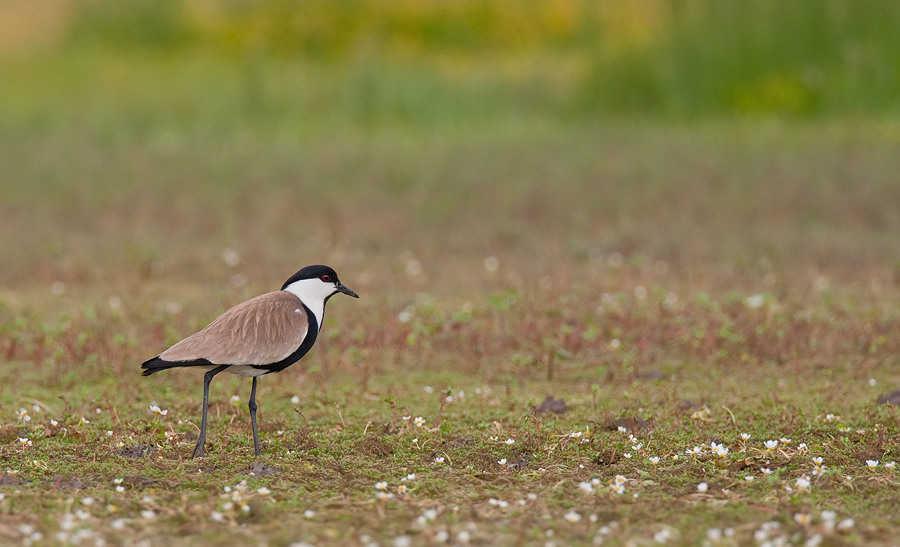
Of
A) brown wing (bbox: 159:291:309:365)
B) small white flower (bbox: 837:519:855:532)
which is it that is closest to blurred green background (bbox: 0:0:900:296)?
brown wing (bbox: 159:291:309:365)

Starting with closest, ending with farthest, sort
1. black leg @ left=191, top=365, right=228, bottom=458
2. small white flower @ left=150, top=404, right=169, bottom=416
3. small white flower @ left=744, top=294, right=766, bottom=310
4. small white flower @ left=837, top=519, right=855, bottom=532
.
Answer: small white flower @ left=837, top=519, right=855, bottom=532 < black leg @ left=191, top=365, right=228, bottom=458 < small white flower @ left=150, top=404, right=169, bottom=416 < small white flower @ left=744, top=294, right=766, bottom=310

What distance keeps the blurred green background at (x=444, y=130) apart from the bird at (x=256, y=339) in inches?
192

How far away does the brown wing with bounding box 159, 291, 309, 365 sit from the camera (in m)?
5.71

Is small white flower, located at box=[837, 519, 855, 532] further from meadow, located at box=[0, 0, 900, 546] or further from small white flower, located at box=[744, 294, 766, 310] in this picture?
small white flower, located at box=[744, 294, 766, 310]

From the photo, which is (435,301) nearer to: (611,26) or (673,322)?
(673,322)

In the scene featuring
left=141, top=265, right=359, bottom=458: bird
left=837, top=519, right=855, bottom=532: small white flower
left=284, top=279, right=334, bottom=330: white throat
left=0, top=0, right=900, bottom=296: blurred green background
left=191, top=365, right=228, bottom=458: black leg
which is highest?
left=0, top=0, right=900, bottom=296: blurred green background

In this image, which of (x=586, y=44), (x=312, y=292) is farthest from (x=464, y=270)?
(x=586, y=44)

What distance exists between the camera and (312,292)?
619 cm

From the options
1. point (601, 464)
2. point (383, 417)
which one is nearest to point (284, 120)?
point (383, 417)

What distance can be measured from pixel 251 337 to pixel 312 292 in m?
0.51

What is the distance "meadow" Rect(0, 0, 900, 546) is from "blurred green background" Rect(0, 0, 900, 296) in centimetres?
5

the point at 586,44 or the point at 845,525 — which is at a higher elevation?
the point at 586,44

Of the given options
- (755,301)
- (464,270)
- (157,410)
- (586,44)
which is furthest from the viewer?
(586,44)

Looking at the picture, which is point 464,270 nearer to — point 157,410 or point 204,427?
point 157,410
